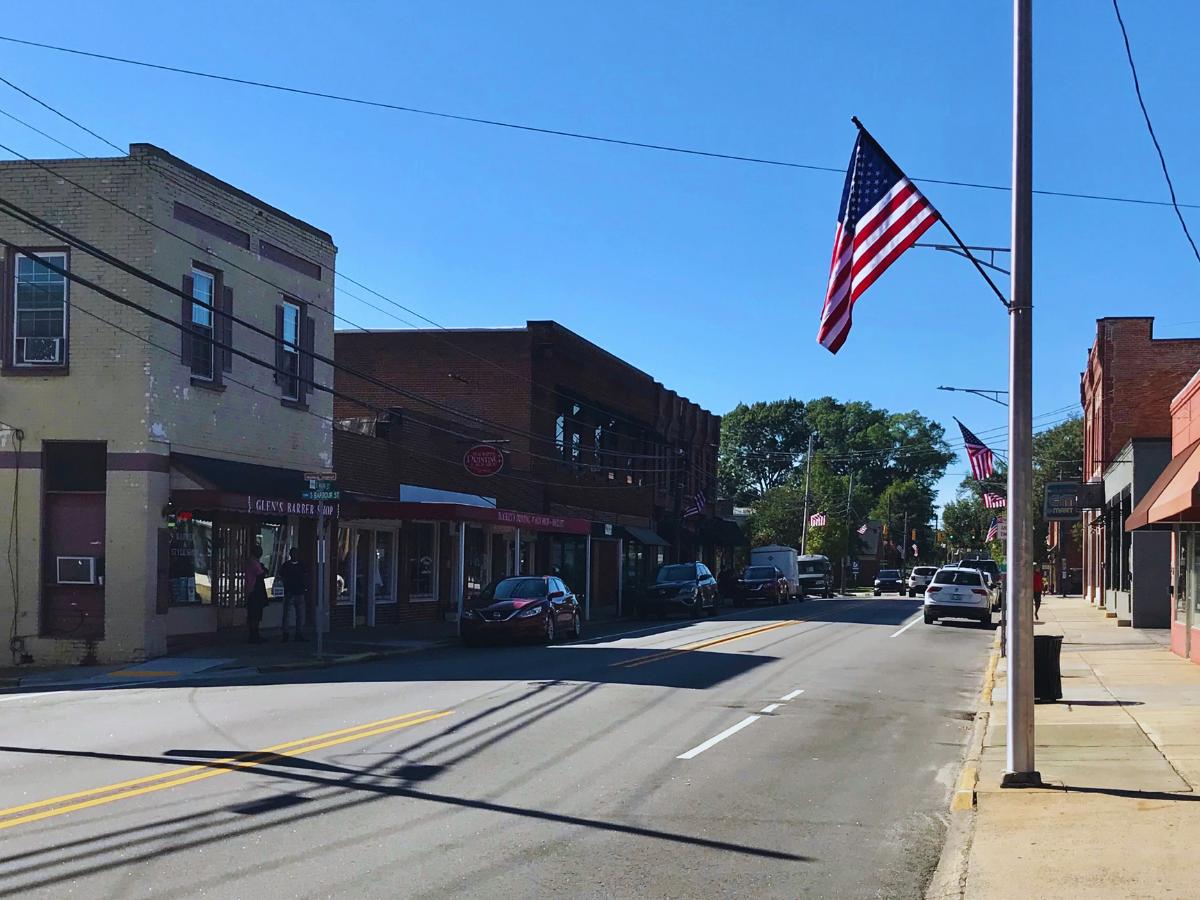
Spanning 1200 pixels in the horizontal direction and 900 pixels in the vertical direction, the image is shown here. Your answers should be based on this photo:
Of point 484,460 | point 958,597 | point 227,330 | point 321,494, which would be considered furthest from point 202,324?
point 958,597

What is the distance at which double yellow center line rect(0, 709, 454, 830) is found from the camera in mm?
8953

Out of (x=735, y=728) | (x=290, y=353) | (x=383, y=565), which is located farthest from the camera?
(x=383, y=565)

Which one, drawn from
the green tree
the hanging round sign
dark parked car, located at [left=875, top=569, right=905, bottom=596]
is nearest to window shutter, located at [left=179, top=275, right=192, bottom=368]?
the hanging round sign

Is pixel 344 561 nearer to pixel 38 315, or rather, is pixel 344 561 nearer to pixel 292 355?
pixel 292 355

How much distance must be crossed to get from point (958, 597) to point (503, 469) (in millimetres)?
14285

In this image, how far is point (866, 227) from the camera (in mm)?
11969

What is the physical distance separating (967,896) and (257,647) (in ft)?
62.7

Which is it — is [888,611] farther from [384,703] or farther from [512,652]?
[384,703]

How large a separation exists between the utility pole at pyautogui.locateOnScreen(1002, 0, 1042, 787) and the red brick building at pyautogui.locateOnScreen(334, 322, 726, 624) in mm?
16277

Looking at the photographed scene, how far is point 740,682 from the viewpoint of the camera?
18.7m

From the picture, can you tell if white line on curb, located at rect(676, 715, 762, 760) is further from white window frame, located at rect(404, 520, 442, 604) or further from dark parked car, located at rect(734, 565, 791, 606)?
dark parked car, located at rect(734, 565, 791, 606)

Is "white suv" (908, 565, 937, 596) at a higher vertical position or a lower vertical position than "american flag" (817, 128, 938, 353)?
lower

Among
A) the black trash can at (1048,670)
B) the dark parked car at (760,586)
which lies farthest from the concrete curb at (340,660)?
the dark parked car at (760,586)

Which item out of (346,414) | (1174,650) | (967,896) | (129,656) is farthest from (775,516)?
(967,896)
